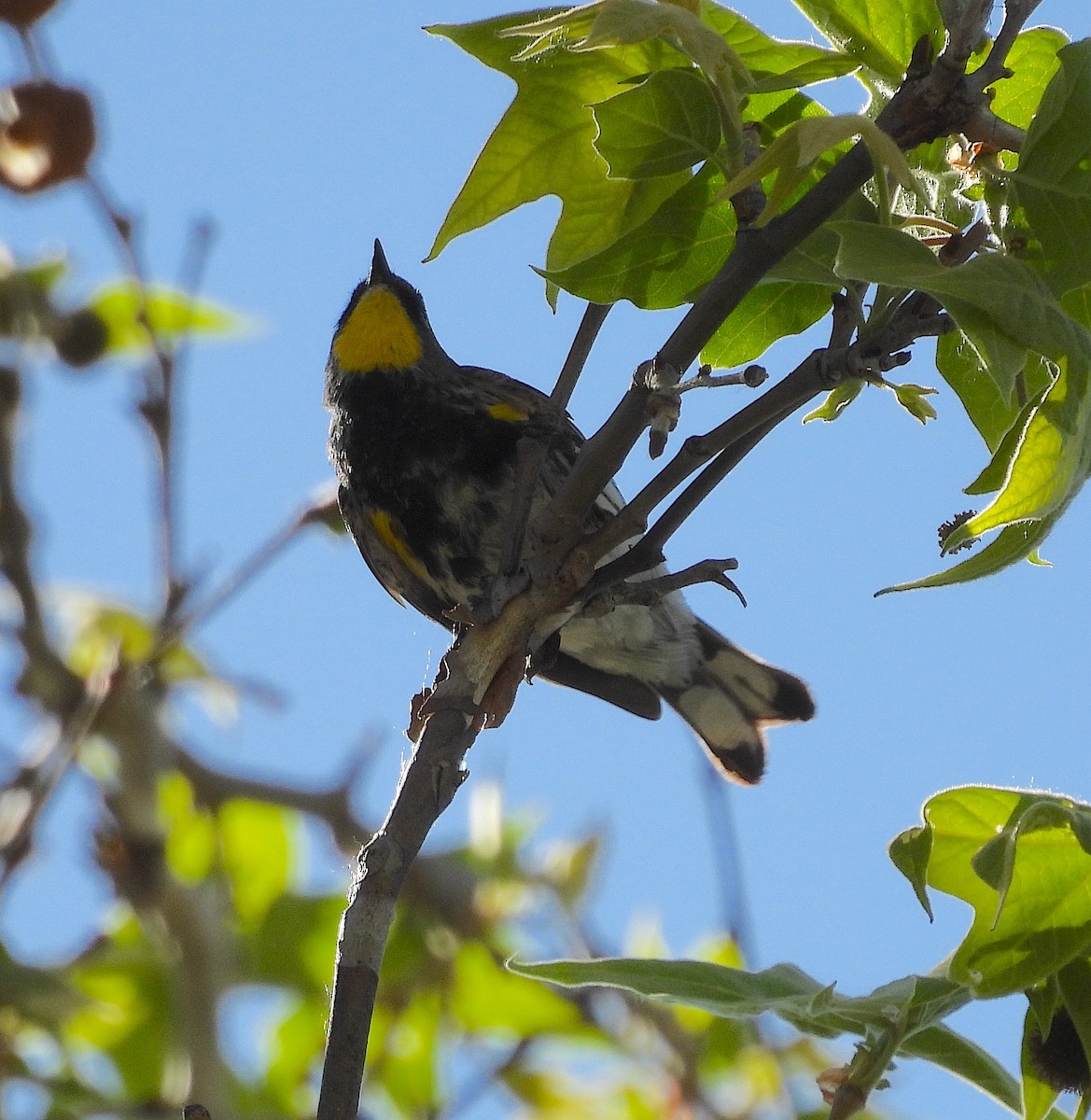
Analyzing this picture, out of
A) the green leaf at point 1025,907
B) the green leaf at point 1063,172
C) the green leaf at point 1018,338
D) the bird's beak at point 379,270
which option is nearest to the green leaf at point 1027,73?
the green leaf at point 1063,172

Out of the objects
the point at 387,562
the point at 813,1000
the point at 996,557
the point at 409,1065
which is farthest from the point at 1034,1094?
the point at 387,562

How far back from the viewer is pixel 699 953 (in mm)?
3412

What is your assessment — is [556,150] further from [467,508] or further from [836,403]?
[467,508]

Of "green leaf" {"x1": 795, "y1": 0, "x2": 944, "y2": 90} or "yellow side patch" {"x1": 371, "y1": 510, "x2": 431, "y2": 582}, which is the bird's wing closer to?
"yellow side patch" {"x1": 371, "y1": 510, "x2": 431, "y2": 582}

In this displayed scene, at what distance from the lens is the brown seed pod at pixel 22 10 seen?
244 centimetres

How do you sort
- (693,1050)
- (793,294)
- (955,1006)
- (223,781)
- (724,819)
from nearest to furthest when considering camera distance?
(955,1006) → (793,294) → (724,819) → (693,1050) → (223,781)

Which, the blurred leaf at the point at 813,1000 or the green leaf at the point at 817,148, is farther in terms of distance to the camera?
the blurred leaf at the point at 813,1000

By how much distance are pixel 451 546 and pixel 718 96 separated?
2.00 metres

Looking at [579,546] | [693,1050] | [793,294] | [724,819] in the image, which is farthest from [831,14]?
[693,1050]

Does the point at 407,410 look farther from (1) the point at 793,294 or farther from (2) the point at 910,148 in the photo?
(2) the point at 910,148

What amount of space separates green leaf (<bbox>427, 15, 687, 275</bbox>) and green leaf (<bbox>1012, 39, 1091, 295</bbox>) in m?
0.41

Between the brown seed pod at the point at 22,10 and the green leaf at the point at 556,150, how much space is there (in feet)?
3.81

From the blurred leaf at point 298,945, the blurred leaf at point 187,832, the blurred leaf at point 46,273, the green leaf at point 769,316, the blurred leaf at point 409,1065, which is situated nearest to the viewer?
the green leaf at point 769,316

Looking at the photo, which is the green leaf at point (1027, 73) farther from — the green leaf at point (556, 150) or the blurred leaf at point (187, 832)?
the blurred leaf at point (187, 832)
